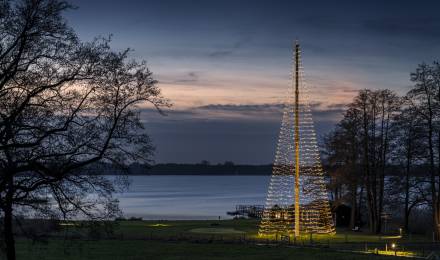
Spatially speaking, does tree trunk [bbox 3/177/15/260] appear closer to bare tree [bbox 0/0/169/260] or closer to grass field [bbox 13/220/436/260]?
bare tree [bbox 0/0/169/260]

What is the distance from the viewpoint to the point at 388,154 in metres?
68.5

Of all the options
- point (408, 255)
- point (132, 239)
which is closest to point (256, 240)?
point (132, 239)

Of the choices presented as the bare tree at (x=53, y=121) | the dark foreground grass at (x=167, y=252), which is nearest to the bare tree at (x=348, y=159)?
the dark foreground grass at (x=167, y=252)

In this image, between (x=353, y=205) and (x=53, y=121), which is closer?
(x=53, y=121)

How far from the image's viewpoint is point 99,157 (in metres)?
19.5

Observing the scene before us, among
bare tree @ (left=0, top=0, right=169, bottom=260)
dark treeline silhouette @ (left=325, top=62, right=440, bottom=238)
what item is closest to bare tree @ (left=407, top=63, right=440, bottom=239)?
dark treeline silhouette @ (left=325, top=62, right=440, bottom=238)

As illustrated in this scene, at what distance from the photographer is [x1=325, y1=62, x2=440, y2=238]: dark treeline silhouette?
2271 inches

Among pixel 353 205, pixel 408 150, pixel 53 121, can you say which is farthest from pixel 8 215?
pixel 353 205

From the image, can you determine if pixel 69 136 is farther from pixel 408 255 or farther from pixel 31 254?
pixel 408 255

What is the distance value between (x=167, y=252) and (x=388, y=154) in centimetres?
3277

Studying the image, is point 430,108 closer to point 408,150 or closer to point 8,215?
point 408,150

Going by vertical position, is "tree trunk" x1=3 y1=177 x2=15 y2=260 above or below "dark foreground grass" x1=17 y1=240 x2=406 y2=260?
above

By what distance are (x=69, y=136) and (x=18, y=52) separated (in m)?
2.79

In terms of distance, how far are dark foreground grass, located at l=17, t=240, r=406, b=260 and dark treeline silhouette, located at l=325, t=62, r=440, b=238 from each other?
698 inches
